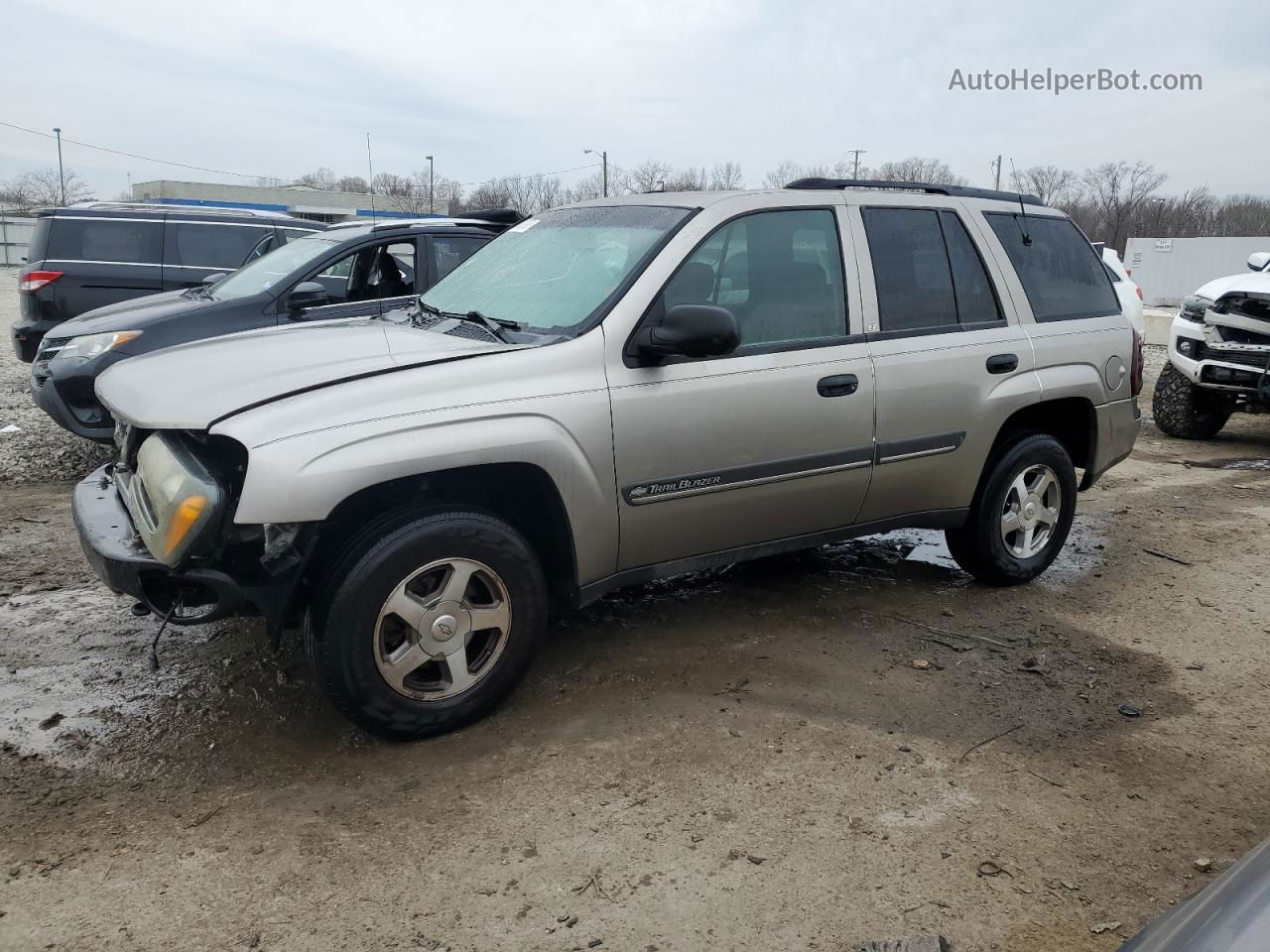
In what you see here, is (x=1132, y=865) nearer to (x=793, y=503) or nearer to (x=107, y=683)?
(x=793, y=503)

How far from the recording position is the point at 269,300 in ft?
21.0

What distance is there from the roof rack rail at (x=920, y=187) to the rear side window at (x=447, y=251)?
10.2ft

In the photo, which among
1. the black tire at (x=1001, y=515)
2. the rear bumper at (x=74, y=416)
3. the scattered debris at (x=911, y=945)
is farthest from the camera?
the rear bumper at (x=74, y=416)

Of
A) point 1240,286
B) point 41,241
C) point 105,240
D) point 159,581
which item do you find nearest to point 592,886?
point 159,581

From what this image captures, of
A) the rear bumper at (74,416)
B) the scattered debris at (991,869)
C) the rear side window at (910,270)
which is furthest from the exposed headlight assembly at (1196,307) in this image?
the rear bumper at (74,416)

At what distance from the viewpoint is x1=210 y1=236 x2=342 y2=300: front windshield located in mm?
6667

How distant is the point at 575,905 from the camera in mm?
2580

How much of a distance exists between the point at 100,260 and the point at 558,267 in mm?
6838

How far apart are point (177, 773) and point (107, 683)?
0.83 meters

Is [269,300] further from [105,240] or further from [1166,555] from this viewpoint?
[1166,555]

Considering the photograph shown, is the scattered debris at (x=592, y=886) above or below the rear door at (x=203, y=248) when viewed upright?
below

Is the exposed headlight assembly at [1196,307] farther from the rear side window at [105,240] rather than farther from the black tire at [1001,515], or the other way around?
the rear side window at [105,240]

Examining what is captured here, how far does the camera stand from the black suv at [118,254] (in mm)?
8734

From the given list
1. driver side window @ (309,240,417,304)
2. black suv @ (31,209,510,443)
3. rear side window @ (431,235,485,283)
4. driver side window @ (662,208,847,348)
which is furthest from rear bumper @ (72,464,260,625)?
rear side window @ (431,235,485,283)
